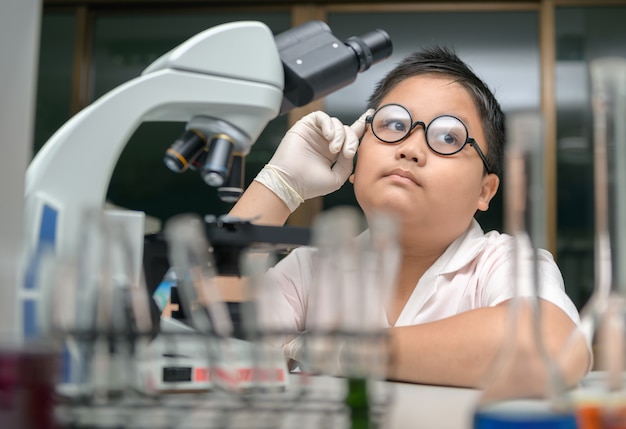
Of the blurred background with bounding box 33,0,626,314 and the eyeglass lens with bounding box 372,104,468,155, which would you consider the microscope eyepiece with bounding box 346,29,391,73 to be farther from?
the blurred background with bounding box 33,0,626,314

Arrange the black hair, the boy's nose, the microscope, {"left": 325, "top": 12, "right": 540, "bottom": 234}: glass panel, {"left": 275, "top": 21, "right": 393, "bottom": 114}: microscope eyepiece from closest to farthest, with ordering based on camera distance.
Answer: the microscope
{"left": 275, "top": 21, "right": 393, "bottom": 114}: microscope eyepiece
the boy's nose
the black hair
{"left": 325, "top": 12, "right": 540, "bottom": 234}: glass panel

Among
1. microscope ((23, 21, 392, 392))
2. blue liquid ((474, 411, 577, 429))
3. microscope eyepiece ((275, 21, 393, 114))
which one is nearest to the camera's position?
blue liquid ((474, 411, 577, 429))

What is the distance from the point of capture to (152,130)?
2857 millimetres

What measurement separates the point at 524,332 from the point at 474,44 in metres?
2.81

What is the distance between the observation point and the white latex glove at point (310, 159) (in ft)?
3.58

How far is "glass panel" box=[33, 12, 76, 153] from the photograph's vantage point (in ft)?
9.98

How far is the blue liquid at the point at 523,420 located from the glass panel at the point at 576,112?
2.60 metres

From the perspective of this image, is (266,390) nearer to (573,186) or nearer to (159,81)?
(159,81)

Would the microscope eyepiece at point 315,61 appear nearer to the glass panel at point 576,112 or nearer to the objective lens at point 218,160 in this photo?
the objective lens at point 218,160

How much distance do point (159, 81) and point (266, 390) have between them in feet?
0.87

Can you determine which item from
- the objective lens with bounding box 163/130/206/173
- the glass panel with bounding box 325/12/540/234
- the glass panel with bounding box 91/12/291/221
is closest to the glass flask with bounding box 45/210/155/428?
the objective lens with bounding box 163/130/206/173

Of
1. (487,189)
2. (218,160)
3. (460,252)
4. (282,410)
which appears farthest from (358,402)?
(487,189)

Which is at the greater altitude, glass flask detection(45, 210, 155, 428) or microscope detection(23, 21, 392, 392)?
microscope detection(23, 21, 392, 392)

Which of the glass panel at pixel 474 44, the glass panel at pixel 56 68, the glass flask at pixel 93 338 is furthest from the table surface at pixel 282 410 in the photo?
the glass panel at pixel 56 68
